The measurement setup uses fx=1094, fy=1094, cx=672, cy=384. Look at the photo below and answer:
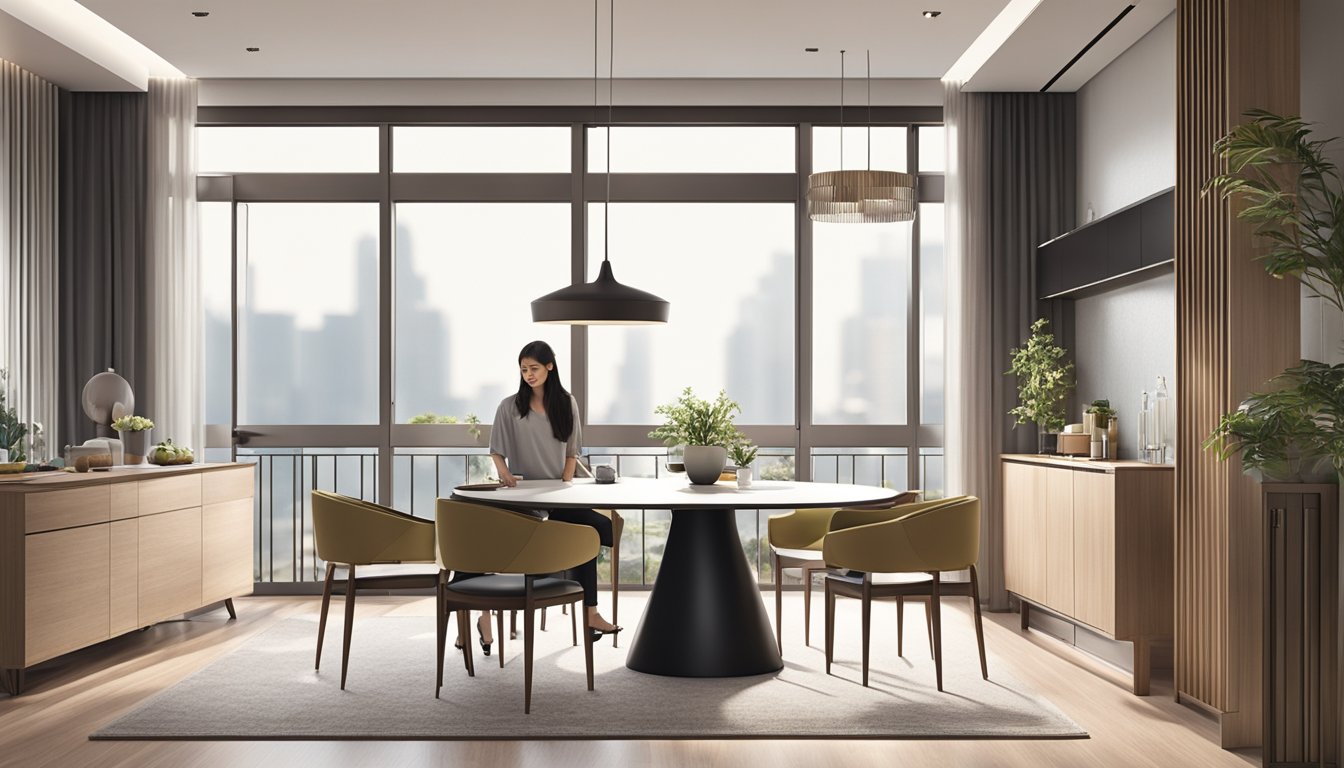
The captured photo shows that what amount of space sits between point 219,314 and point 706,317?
9.55ft

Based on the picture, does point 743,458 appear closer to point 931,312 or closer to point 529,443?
point 529,443


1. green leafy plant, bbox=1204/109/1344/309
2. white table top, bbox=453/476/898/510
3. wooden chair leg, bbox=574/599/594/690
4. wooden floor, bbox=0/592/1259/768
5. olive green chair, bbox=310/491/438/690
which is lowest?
wooden floor, bbox=0/592/1259/768

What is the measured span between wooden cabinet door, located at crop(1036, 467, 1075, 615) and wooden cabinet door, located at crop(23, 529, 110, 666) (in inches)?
165

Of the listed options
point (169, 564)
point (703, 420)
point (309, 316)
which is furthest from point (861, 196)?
point (169, 564)

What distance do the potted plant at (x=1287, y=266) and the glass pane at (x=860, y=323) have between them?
3.05 meters

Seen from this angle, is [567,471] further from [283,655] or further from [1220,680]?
[1220,680]

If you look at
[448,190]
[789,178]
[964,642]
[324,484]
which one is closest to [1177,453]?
[964,642]

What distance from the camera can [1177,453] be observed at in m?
4.06

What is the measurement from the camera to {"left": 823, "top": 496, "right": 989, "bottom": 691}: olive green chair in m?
4.17

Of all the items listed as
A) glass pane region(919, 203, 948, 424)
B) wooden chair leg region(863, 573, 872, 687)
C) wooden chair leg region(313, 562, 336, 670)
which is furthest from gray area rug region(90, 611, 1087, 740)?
glass pane region(919, 203, 948, 424)

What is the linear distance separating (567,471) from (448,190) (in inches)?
87.1

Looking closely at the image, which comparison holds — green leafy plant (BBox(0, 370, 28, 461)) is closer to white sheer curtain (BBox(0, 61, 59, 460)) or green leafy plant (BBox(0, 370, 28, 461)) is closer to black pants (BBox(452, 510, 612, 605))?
white sheer curtain (BBox(0, 61, 59, 460))

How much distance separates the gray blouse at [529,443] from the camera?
519cm

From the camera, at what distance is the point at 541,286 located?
6621mm
